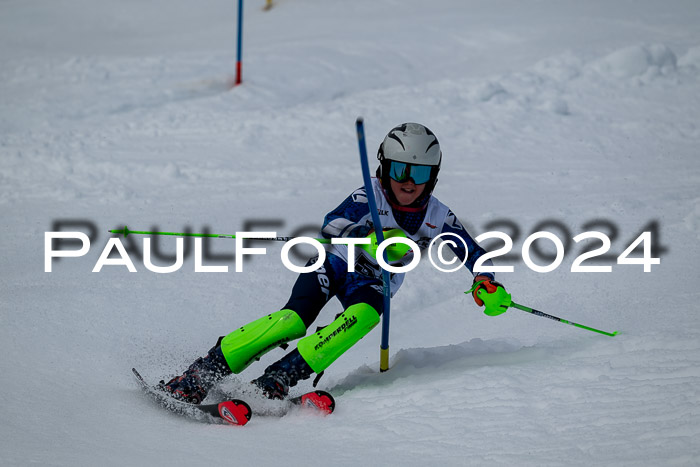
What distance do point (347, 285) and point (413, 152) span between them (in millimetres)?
775

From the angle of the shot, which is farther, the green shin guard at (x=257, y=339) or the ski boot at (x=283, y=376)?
the green shin guard at (x=257, y=339)

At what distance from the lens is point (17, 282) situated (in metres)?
5.06

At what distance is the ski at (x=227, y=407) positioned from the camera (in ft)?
10.7

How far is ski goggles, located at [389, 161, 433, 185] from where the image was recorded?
371 centimetres

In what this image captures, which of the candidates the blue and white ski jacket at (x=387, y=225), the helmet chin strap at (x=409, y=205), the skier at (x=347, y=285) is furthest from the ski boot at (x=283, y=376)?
the helmet chin strap at (x=409, y=205)

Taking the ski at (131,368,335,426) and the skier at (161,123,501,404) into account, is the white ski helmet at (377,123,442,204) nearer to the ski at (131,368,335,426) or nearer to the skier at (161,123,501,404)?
the skier at (161,123,501,404)

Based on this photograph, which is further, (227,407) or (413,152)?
(413,152)

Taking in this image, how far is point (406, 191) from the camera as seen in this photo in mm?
3789

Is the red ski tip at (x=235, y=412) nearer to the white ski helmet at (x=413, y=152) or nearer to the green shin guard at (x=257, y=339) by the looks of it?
the green shin guard at (x=257, y=339)

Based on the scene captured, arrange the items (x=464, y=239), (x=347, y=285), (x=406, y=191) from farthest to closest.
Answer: (x=464, y=239)
(x=347, y=285)
(x=406, y=191)

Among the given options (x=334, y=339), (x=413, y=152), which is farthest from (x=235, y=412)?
(x=413, y=152)

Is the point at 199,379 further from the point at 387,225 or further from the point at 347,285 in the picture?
the point at 387,225

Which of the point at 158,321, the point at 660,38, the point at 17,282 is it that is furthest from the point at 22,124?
the point at 660,38

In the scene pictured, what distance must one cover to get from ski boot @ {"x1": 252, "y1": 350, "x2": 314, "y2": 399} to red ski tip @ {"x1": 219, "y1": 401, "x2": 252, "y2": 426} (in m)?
0.17
